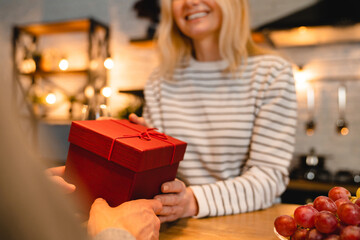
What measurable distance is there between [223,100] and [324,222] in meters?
0.73

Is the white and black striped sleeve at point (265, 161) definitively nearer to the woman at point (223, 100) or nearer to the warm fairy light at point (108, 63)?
the woman at point (223, 100)

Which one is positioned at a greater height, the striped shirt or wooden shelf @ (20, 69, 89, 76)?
wooden shelf @ (20, 69, 89, 76)

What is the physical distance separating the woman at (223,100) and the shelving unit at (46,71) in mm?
1542

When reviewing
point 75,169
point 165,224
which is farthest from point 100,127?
point 165,224

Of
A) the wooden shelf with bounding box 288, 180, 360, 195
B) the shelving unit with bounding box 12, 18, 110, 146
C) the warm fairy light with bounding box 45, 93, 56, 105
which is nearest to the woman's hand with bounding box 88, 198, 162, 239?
the wooden shelf with bounding box 288, 180, 360, 195

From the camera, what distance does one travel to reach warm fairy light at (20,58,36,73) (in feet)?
10.2

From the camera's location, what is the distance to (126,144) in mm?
517

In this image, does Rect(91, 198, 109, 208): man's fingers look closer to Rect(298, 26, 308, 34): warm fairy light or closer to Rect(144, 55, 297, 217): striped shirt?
Rect(144, 55, 297, 217): striped shirt

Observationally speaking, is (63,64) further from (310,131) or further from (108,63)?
(310,131)

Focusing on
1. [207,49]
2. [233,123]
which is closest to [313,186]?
[233,123]

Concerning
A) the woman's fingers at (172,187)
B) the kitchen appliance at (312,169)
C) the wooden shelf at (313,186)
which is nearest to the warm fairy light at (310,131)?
the kitchen appliance at (312,169)

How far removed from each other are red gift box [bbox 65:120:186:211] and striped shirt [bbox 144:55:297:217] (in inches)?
8.8

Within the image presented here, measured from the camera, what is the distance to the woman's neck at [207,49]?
3.87 ft

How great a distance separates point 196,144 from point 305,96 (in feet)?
4.75
